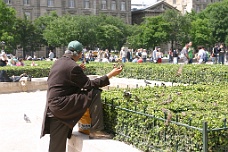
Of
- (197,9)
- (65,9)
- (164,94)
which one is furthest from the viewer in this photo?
(197,9)

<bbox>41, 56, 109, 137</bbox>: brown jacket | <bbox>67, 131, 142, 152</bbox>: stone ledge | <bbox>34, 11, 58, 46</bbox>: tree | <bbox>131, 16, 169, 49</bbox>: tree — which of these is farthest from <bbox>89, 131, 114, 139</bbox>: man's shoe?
<bbox>34, 11, 58, 46</bbox>: tree

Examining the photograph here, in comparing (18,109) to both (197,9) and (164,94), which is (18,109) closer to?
(164,94)

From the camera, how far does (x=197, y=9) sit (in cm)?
8969

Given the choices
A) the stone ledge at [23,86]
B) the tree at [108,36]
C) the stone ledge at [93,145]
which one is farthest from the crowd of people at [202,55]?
the tree at [108,36]

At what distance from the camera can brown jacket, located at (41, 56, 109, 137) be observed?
16.9ft

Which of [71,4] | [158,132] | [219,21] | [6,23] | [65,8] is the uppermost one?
[71,4]

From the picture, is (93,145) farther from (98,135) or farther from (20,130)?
(20,130)

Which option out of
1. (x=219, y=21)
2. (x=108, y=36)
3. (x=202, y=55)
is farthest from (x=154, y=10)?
(x=202, y=55)

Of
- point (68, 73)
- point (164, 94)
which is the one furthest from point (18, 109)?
point (68, 73)

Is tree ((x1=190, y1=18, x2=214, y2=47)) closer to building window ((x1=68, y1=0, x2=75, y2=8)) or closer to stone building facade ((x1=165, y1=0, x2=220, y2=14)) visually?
stone building facade ((x1=165, y1=0, x2=220, y2=14))

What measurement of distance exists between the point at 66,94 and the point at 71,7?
74.1 metres

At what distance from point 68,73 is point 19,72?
13.8m

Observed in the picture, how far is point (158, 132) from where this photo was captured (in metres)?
4.92

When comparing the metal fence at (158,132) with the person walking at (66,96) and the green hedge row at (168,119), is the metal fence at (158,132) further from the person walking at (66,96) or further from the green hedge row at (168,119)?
the person walking at (66,96)
